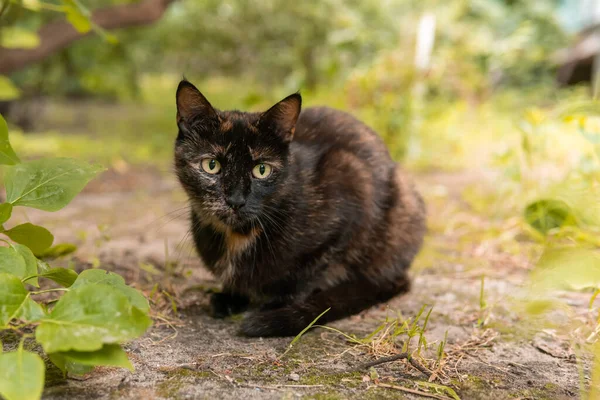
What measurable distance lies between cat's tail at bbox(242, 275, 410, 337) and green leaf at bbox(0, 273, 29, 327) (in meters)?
0.81

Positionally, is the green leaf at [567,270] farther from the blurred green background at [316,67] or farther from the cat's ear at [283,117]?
the blurred green background at [316,67]

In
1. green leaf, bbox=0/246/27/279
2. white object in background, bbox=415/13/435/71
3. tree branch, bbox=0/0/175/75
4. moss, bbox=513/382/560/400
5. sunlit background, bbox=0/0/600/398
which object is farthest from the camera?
white object in background, bbox=415/13/435/71

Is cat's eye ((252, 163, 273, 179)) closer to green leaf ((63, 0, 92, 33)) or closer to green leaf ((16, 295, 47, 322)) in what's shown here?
green leaf ((63, 0, 92, 33))

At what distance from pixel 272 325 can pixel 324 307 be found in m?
0.27

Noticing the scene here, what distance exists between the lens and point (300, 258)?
2102mm

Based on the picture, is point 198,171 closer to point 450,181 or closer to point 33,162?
point 33,162

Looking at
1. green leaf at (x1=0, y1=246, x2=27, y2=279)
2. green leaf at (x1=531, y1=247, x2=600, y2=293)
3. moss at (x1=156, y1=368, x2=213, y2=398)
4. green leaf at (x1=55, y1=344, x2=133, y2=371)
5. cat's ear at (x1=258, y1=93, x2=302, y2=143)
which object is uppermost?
cat's ear at (x1=258, y1=93, x2=302, y2=143)

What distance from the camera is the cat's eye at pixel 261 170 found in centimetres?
198

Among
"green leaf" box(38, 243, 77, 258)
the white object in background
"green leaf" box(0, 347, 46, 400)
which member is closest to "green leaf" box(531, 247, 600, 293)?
"green leaf" box(0, 347, 46, 400)

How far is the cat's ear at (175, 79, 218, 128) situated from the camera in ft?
6.37

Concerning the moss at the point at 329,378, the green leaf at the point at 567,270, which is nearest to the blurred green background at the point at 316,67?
the moss at the point at 329,378

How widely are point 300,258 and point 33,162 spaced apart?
42.5 inches

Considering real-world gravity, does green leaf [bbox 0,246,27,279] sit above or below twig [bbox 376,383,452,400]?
Result: above

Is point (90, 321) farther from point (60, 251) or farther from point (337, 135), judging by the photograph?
point (337, 135)
